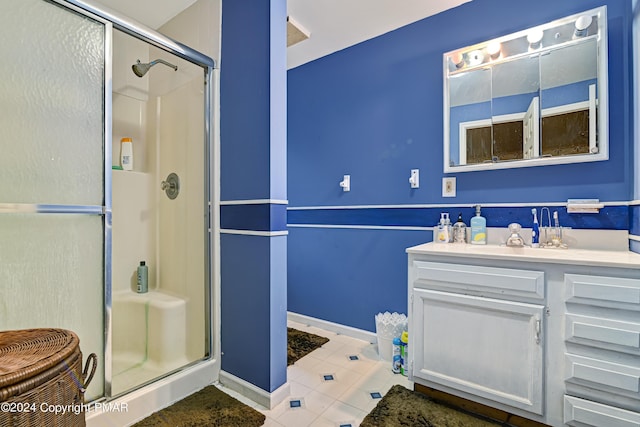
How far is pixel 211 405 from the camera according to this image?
4.87 ft

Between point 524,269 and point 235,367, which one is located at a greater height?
point 524,269

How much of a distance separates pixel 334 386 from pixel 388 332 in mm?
489

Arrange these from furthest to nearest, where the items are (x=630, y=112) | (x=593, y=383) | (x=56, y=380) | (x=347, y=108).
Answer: (x=347, y=108), (x=630, y=112), (x=593, y=383), (x=56, y=380)

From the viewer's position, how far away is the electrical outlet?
1922 millimetres

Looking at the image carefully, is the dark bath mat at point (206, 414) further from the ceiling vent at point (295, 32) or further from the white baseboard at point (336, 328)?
the ceiling vent at point (295, 32)

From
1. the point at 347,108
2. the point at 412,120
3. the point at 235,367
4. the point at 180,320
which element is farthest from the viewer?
the point at 347,108

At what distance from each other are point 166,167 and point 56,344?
151 centimetres

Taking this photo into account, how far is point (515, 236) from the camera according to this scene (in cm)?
163

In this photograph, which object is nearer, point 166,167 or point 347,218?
point 166,167

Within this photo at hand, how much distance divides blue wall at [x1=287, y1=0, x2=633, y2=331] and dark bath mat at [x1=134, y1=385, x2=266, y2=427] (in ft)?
3.57

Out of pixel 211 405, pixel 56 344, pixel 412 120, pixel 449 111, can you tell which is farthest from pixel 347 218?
pixel 56 344

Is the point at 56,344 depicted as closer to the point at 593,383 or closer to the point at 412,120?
the point at 593,383

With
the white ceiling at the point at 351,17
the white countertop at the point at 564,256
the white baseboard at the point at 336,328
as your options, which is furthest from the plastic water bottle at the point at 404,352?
the white ceiling at the point at 351,17

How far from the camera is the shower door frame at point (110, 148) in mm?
1349
